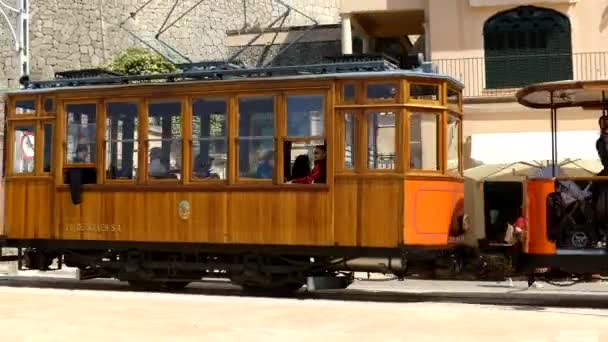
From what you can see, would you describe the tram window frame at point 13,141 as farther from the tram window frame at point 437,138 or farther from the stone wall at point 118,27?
the stone wall at point 118,27

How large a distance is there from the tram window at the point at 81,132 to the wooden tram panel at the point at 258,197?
0.11 metres

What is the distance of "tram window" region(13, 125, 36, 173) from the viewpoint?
1399 cm

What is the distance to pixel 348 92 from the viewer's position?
40.3 ft

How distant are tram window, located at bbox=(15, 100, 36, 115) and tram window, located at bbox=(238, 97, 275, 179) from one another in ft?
11.7

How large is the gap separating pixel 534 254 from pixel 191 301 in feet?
14.8

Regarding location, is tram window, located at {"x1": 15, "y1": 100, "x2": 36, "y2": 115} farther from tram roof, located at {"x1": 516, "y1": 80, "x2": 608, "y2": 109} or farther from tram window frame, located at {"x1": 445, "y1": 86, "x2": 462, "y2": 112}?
tram roof, located at {"x1": 516, "y1": 80, "x2": 608, "y2": 109}

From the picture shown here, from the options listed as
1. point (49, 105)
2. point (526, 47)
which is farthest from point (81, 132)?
point (526, 47)

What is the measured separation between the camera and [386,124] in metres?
12.1

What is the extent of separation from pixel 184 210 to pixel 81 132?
2115 millimetres

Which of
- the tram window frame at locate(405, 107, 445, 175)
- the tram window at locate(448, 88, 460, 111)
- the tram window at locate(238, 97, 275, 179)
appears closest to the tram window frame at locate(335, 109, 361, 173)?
the tram window frame at locate(405, 107, 445, 175)

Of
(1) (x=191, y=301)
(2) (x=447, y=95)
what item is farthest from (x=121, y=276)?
(2) (x=447, y=95)

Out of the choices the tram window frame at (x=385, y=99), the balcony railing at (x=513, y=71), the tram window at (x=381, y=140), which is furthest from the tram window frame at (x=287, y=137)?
the balcony railing at (x=513, y=71)

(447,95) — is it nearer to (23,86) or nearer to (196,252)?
(196,252)

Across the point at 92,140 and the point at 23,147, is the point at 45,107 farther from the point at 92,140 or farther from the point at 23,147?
the point at 92,140
